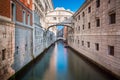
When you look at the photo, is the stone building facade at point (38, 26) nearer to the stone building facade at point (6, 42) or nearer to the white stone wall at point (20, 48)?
the white stone wall at point (20, 48)

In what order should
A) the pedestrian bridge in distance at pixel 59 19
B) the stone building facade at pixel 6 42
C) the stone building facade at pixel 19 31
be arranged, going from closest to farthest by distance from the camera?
the stone building facade at pixel 6 42
the stone building facade at pixel 19 31
the pedestrian bridge in distance at pixel 59 19

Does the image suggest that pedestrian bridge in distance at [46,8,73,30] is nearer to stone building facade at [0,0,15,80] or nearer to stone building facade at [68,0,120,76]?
stone building facade at [68,0,120,76]

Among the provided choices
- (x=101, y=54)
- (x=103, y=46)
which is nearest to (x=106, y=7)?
(x=103, y=46)

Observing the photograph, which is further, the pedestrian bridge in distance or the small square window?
the pedestrian bridge in distance

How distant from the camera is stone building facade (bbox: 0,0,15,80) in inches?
258

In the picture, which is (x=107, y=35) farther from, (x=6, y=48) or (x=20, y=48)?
(x=6, y=48)

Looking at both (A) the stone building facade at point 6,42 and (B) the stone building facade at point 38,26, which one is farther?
(B) the stone building facade at point 38,26

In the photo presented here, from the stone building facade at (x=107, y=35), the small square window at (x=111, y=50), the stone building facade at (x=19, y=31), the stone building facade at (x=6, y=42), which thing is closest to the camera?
the stone building facade at (x=6, y=42)

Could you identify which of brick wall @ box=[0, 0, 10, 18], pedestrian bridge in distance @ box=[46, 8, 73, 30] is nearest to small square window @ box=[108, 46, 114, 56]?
brick wall @ box=[0, 0, 10, 18]

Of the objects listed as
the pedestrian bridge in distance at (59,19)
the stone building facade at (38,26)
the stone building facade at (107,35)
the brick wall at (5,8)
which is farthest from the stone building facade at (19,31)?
the pedestrian bridge in distance at (59,19)

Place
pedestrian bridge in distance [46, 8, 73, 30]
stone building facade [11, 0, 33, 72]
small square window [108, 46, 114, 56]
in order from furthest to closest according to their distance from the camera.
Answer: pedestrian bridge in distance [46, 8, 73, 30] → small square window [108, 46, 114, 56] → stone building facade [11, 0, 33, 72]

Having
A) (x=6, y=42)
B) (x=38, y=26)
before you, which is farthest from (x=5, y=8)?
(x=38, y=26)

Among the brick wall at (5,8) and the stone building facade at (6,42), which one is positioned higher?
the brick wall at (5,8)

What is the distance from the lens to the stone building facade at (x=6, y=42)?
6555mm
